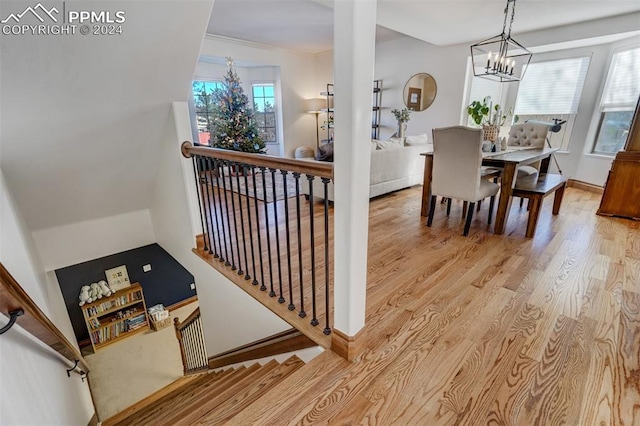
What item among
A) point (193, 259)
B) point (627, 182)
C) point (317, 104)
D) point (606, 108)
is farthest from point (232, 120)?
point (606, 108)

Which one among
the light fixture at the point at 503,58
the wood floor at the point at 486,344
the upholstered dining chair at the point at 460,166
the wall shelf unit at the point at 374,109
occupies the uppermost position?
the light fixture at the point at 503,58

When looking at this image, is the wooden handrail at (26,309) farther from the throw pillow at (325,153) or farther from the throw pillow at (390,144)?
the throw pillow at (390,144)

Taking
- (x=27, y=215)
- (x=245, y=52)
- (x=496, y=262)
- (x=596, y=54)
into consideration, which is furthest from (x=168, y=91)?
(x=596, y=54)

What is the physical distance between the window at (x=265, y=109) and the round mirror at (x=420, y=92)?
3112mm

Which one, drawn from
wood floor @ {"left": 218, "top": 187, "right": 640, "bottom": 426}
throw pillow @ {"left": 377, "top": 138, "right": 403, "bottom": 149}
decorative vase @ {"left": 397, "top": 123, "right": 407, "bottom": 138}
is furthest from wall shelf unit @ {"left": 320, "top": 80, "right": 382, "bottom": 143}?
wood floor @ {"left": 218, "top": 187, "right": 640, "bottom": 426}

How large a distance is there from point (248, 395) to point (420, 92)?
5.82 meters

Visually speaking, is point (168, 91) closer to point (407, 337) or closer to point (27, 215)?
point (27, 215)

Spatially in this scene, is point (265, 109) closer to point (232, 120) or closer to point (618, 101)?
point (232, 120)

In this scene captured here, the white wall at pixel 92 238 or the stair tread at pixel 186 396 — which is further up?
the white wall at pixel 92 238

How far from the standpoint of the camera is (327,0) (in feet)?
9.80

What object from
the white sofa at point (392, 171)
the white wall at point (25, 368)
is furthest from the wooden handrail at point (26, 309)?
the white sofa at point (392, 171)

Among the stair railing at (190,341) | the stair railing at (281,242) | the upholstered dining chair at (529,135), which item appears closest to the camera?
the stair railing at (281,242)

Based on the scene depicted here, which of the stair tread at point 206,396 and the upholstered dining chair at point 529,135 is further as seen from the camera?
the upholstered dining chair at point 529,135

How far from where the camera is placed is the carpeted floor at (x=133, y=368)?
13.4 ft
